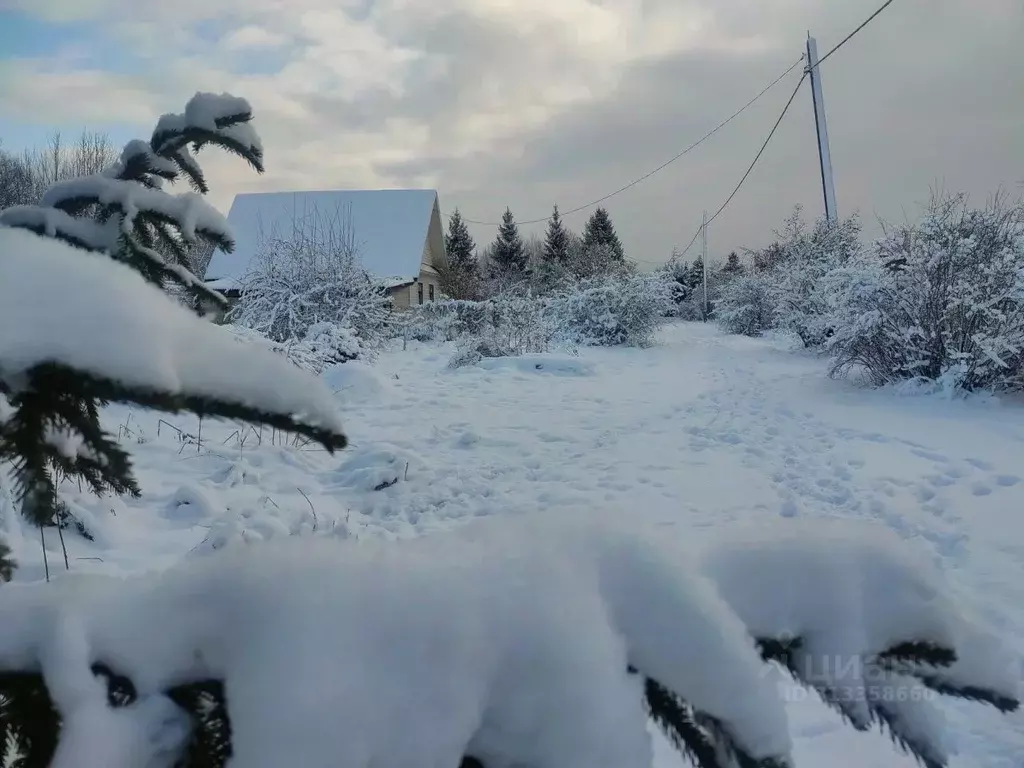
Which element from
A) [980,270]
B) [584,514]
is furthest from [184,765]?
[980,270]

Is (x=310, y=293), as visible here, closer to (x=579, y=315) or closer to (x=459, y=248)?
(x=579, y=315)

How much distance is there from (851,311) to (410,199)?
22378 millimetres

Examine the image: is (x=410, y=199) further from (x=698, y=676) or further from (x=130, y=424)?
(x=698, y=676)

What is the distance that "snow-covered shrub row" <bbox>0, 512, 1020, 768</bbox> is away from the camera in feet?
1.77

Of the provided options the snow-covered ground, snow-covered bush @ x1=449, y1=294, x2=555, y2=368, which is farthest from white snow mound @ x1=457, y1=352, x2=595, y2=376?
the snow-covered ground

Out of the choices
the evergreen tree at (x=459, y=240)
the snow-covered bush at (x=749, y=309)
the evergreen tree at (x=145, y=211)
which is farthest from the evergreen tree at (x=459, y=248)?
the evergreen tree at (x=145, y=211)

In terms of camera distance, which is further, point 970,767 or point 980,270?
point 980,270

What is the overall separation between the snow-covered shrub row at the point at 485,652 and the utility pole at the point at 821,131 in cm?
1801

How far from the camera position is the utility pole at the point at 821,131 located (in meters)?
16.2

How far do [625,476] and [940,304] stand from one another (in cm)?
547

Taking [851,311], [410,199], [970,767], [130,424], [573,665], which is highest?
[410,199]

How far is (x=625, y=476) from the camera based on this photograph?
545 cm

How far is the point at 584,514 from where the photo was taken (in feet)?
2.37

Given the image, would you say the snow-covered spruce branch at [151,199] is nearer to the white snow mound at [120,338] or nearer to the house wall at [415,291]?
the white snow mound at [120,338]
